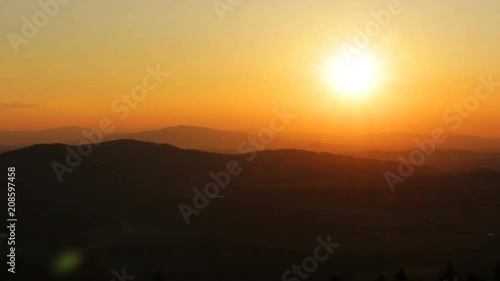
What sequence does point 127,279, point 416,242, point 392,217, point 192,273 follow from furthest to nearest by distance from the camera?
point 392,217 → point 416,242 → point 192,273 → point 127,279

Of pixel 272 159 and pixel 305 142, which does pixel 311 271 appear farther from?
pixel 305 142

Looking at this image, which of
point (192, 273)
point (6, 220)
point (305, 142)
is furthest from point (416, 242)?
point (305, 142)

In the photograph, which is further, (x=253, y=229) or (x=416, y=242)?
(x=253, y=229)

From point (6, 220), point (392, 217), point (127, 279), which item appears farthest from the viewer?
point (392, 217)

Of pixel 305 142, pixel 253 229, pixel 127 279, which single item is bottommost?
pixel 127 279

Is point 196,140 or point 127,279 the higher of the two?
point 196,140

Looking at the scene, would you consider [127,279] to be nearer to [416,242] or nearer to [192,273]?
[192,273]

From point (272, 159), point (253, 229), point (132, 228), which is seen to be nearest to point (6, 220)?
point (132, 228)

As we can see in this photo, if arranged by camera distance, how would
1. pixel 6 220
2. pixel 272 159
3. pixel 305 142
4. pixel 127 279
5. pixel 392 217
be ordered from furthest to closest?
1. pixel 305 142
2. pixel 272 159
3. pixel 392 217
4. pixel 6 220
5. pixel 127 279

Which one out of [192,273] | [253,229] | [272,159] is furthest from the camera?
[272,159]
